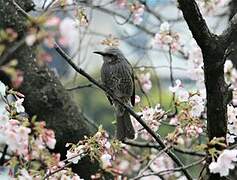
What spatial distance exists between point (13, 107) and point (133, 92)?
1399 millimetres

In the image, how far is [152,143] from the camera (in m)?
3.71

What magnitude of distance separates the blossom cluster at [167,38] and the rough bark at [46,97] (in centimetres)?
93

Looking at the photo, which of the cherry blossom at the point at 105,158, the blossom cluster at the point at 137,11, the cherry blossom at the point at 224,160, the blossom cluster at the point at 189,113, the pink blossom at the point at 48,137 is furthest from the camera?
the blossom cluster at the point at 137,11

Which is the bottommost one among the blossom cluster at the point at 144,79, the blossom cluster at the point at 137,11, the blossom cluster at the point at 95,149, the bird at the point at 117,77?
the blossom cluster at the point at 95,149

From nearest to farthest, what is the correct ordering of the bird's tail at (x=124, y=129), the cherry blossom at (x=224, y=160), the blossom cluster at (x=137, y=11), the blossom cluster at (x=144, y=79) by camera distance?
1. the cherry blossom at (x=224, y=160)
2. the bird's tail at (x=124, y=129)
3. the blossom cluster at (x=137, y=11)
4. the blossom cluster at (x=144, y=79)

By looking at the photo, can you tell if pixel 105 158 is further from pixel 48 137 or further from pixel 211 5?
pixel 211 5

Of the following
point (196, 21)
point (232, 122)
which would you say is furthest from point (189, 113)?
point (196, 21)

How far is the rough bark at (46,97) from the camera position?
3232 mm

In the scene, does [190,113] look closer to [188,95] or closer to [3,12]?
[188,95]

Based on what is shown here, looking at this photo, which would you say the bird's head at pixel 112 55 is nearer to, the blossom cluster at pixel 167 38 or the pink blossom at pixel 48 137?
the blossom cluster at pixel 167 38

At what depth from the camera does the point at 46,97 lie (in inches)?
129

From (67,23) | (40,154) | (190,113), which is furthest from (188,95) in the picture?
(67,23)

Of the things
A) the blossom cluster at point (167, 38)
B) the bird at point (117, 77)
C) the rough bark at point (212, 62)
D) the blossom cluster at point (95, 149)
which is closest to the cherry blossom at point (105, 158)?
the blossom cluster at point (95, 149)

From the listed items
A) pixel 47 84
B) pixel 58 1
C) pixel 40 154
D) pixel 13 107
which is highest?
pixel 58 1
